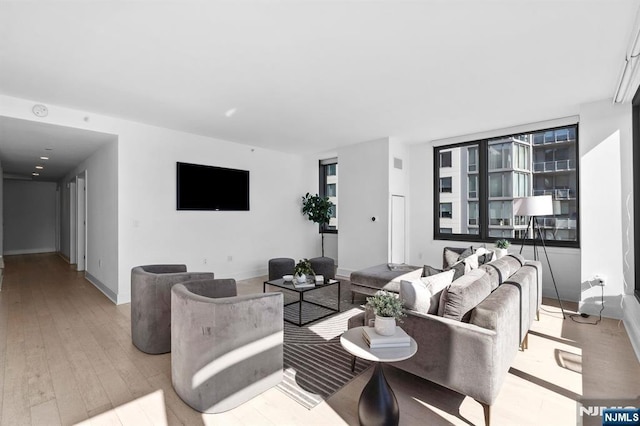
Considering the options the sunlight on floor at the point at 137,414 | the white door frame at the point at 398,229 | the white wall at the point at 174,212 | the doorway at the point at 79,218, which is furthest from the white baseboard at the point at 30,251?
the white door frame at the point at 398,229

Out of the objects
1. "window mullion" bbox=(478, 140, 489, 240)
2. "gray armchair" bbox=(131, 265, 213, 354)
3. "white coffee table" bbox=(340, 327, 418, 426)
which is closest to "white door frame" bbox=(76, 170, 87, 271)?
"gray armchair" bbox=(131, 265, 213, 354)

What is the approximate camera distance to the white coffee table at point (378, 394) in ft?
5.88

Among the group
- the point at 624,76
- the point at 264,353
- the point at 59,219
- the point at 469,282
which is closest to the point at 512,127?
the point at 624,76

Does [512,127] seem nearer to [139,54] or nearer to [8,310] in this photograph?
[139,54]

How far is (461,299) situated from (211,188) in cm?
477

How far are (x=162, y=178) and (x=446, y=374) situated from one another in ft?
16.0

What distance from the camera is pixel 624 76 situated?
317 cm

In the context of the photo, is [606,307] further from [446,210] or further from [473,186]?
[446,210]

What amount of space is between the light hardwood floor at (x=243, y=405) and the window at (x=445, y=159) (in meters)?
3.32

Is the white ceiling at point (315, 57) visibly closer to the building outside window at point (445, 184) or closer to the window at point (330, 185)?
the building outside window at point (445, 184)

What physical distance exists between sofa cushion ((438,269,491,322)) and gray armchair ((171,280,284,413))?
48.7 inches

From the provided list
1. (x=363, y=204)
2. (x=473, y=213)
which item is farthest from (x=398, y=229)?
(x=473, y=213)

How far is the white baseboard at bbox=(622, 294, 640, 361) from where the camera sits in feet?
10.0

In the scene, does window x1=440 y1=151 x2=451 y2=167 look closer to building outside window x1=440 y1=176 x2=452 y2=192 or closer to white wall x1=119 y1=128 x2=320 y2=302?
building outside window x1=440 y1=176 x2=452 y2=192
